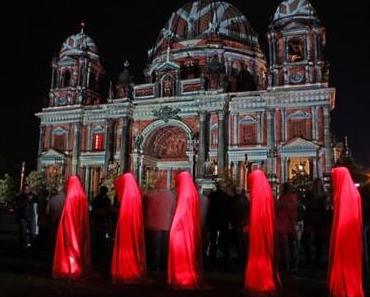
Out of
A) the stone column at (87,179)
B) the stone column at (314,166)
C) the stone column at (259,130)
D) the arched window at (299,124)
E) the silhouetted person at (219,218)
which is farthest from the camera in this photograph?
the stone column at (87,179)

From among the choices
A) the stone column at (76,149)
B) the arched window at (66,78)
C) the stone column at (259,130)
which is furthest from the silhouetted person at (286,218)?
the arched window at (66,78)

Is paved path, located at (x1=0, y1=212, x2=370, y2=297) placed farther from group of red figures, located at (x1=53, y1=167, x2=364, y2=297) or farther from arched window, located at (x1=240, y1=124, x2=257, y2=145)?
arched window, located at (x1=240, y1=124, x2=257, y2=145)

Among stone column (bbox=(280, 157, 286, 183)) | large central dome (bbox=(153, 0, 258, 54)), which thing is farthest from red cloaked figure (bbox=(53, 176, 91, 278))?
large central dome (bbox=(153, 0, 258, 54))

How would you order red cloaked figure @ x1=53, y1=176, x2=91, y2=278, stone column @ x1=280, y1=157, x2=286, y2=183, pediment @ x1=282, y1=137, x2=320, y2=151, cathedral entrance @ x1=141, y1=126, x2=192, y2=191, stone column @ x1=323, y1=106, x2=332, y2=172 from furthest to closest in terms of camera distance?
cathedral entrance @ x1=141, y1=126, x2=192, y2=191 → stone column @ x1=280, y1=157, x2=286, y2=183 → pediment @ x1=282, y1=137, x2=320, y2=151 → stone column @ x1=323, y1=106, x2=332, y2=172 → red cloaked figure @ x1=53, y1=176, x2=91, y2=278

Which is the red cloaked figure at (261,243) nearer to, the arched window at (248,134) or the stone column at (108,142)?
the arched window at (248,134)

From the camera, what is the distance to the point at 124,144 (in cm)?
4469

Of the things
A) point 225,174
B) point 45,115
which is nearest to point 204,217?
point 225,174

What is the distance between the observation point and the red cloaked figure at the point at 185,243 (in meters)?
8.55

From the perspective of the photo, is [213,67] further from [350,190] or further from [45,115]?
[350,190]

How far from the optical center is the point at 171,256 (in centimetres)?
862

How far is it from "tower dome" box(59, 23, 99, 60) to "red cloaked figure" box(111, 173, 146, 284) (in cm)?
4339

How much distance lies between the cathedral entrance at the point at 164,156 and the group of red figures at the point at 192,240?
35265 millimetres

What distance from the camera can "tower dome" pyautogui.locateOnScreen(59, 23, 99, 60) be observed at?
50284 mm

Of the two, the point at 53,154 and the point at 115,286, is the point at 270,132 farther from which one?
the point at 115,286
